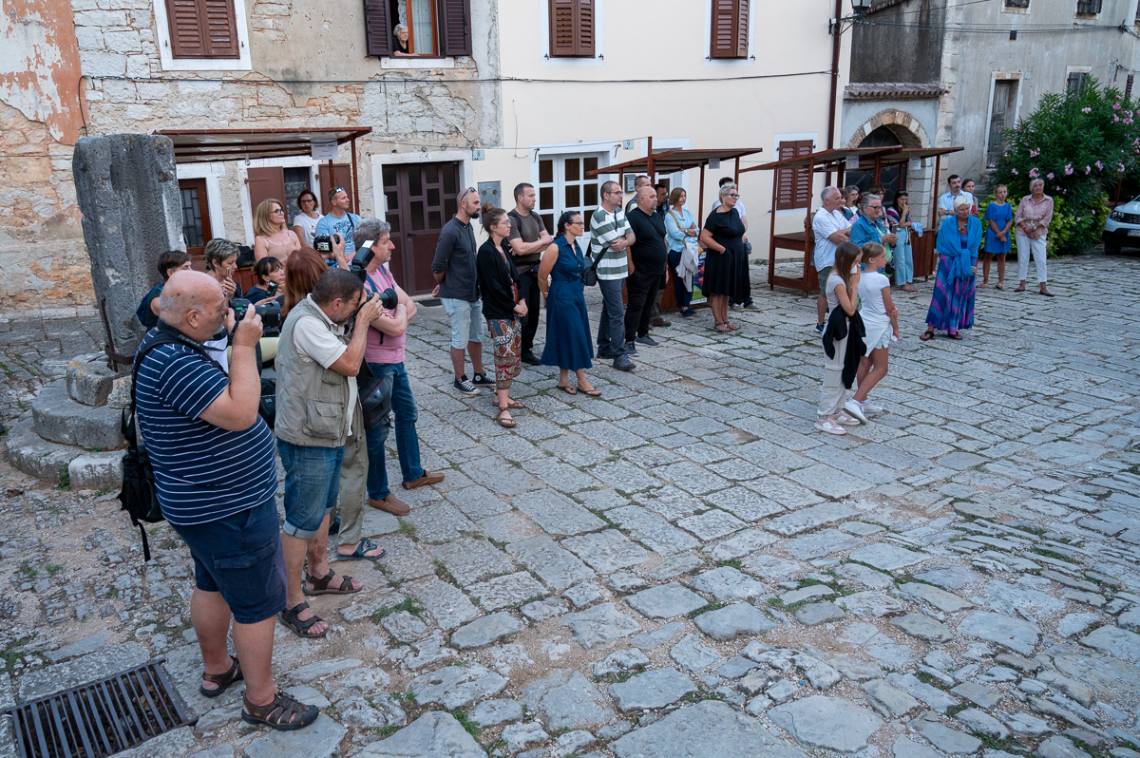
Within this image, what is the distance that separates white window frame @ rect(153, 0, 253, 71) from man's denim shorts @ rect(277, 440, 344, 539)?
897cm

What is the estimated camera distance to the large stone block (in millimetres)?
6465

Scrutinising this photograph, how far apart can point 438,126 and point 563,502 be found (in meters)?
8.69

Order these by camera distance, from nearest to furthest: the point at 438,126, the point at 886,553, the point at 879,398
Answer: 1. the point at 886,553
2. the point at 879,398
3. the point at 438,126

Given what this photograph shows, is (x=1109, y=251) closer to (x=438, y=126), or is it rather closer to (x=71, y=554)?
(x=438, y=126)

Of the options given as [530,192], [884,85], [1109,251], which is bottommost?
[1109,251]

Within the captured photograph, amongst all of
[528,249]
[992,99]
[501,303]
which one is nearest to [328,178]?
[528,249]

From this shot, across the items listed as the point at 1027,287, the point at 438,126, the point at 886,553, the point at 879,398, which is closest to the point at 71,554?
the point at 886,553

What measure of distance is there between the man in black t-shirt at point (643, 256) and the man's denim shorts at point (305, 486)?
17.9 ft

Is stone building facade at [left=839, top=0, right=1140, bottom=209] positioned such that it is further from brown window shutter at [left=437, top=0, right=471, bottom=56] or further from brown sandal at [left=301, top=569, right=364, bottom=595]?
brown sandal at [left=301, top=569, right=364, bottom=595]

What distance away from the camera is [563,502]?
5.89 m

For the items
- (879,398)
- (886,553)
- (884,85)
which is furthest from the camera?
(884,85)

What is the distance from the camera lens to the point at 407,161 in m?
13.0

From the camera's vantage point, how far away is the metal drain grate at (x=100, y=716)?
360 centimetres

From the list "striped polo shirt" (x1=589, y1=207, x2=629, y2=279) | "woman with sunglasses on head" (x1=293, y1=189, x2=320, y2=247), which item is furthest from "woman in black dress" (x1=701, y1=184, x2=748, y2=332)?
"woman with sunglasses on head" (x1=293, y1=189, x2=320, y2=247)
